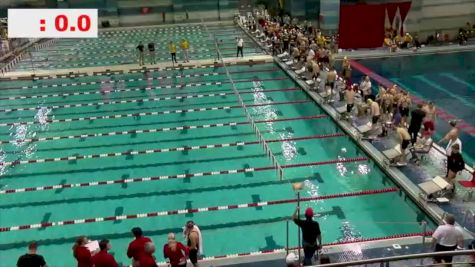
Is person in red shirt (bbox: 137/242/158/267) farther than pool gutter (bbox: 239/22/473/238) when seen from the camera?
No

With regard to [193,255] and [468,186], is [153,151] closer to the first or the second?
[193,255]

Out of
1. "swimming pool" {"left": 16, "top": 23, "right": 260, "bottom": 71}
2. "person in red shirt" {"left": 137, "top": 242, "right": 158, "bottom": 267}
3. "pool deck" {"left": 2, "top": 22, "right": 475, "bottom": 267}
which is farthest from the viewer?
"swimming pool" {"left": 16, "top": 23, "right": 260, "bottom": 71}

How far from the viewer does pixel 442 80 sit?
17453 mm

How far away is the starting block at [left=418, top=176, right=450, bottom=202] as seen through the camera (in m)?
8.91

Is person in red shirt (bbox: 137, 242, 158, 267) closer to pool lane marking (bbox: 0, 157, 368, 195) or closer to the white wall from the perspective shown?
pool lane marking (bbox: 0, 157, 368, 195)

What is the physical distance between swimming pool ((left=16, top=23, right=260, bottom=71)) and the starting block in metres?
14.5

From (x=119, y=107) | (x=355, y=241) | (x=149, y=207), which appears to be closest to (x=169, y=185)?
(x=149, y=207)

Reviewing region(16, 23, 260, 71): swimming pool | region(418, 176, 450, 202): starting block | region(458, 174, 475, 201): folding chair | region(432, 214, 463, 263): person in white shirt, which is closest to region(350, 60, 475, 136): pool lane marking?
region(458, 174, 475, 201): folding chair

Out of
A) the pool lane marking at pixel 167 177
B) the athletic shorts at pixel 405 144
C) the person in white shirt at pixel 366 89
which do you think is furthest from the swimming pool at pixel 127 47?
the athletic shorts at pixel 405 144

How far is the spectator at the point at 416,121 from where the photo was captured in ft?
35.7

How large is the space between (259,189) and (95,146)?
491 centimetres

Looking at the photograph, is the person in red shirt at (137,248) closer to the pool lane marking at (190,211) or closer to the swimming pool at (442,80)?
the pool lane marking at (190,211)

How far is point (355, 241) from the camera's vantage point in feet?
26.8

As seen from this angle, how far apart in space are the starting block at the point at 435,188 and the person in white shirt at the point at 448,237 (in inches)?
98.3
